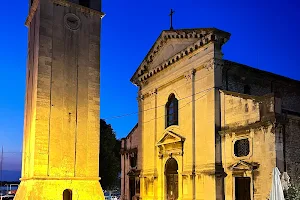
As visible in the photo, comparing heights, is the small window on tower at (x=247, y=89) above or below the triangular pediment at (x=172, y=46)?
below

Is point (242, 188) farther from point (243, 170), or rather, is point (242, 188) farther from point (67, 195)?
point (67, 195)

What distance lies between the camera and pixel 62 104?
19547 mm

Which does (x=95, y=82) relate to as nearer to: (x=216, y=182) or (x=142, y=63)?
(x=142, y=63)

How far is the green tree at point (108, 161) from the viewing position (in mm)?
40656

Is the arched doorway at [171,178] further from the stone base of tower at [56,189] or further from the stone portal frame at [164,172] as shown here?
the stone base of tower at [56,189]

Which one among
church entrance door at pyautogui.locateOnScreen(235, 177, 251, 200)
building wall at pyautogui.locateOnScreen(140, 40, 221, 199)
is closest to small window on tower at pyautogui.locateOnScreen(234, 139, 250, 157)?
church entrance door at pyautogui.locateOnScreen(235, 177, 251, 200)

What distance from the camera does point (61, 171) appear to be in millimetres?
18922

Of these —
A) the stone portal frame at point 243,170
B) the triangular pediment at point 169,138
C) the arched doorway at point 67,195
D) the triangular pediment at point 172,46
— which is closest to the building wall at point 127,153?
the triangular pediment at point 169,138

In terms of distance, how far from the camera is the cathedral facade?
53.7 ft

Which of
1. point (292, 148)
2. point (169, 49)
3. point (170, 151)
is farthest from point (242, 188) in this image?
point (169, 49)

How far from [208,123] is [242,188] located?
12.3ft

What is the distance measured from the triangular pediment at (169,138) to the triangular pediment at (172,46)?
13.9 ft

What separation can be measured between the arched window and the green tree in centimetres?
1827

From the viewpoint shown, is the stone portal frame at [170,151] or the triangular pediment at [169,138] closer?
the stone portal frame at [170,151]
